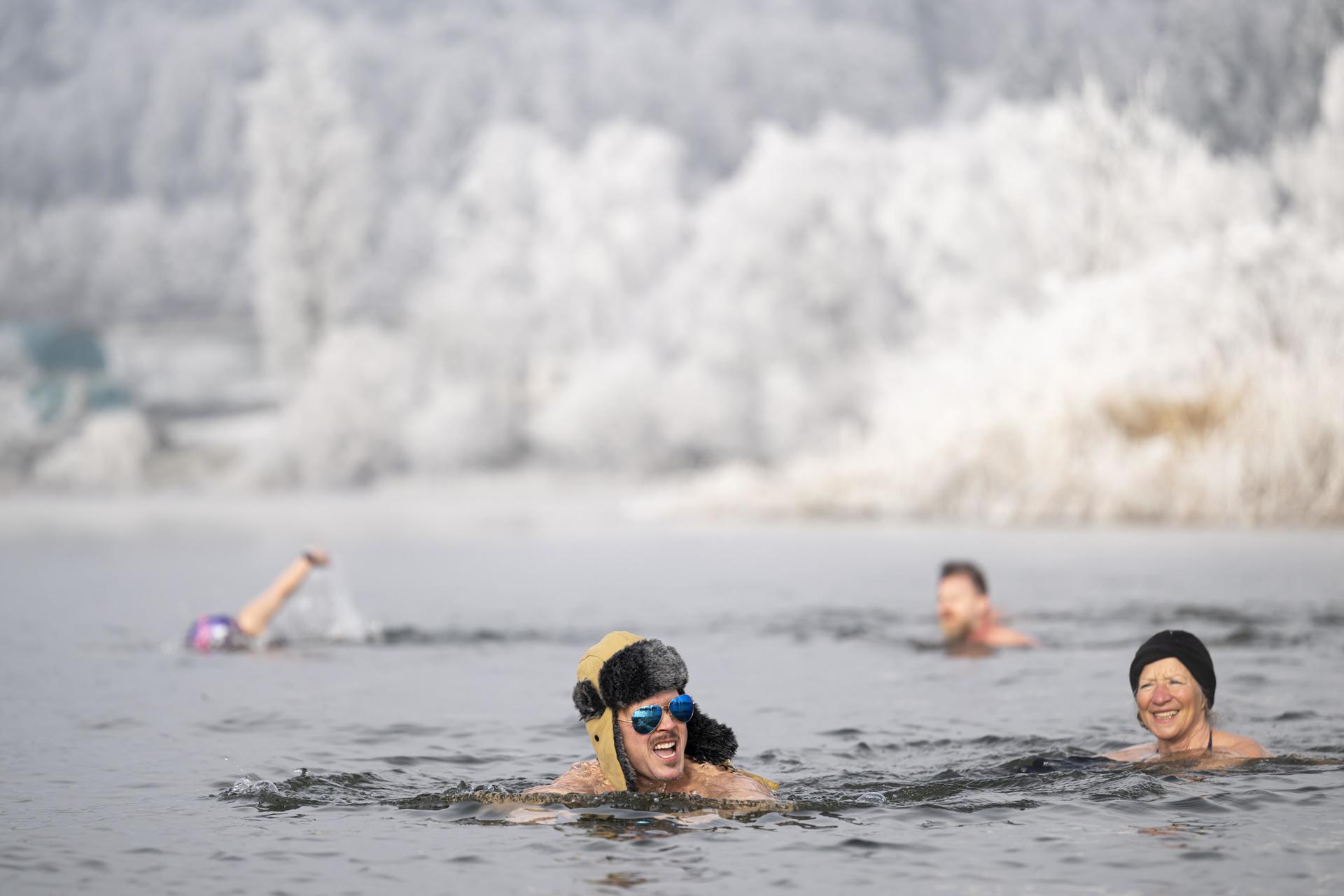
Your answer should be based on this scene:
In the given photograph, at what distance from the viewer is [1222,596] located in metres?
16.0

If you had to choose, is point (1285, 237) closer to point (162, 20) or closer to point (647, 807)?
point (647, 807)

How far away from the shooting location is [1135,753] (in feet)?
27.2

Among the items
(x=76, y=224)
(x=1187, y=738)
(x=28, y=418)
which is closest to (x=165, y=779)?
(x=1187, y=738)

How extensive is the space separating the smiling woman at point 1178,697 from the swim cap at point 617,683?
2491mm

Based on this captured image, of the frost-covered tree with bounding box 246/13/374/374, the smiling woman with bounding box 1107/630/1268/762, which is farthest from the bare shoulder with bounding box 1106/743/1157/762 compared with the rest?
the frost-covered tree with bounding box 246/13/374/374

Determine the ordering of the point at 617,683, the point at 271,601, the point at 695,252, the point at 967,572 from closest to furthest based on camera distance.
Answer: the point at 617,683, the point at 967,572, the point at 271,601, the point at 695,252

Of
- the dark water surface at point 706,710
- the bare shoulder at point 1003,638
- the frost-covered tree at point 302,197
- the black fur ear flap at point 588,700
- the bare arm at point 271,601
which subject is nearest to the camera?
the dark water surface at point 706,710

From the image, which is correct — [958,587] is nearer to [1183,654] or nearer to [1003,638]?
[1003,638]

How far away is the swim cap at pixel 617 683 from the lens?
662 cm

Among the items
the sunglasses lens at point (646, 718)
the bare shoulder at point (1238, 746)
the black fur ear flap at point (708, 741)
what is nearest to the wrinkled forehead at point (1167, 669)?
the bare shoulder at point (1238, 746)

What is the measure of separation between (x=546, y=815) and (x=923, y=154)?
3479 cm

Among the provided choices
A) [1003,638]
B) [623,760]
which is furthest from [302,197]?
[623,760]

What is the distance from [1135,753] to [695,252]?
38479mm

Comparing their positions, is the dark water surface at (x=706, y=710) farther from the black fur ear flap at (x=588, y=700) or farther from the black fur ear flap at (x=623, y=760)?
the black fur ear flap at (x=588, y=700)
